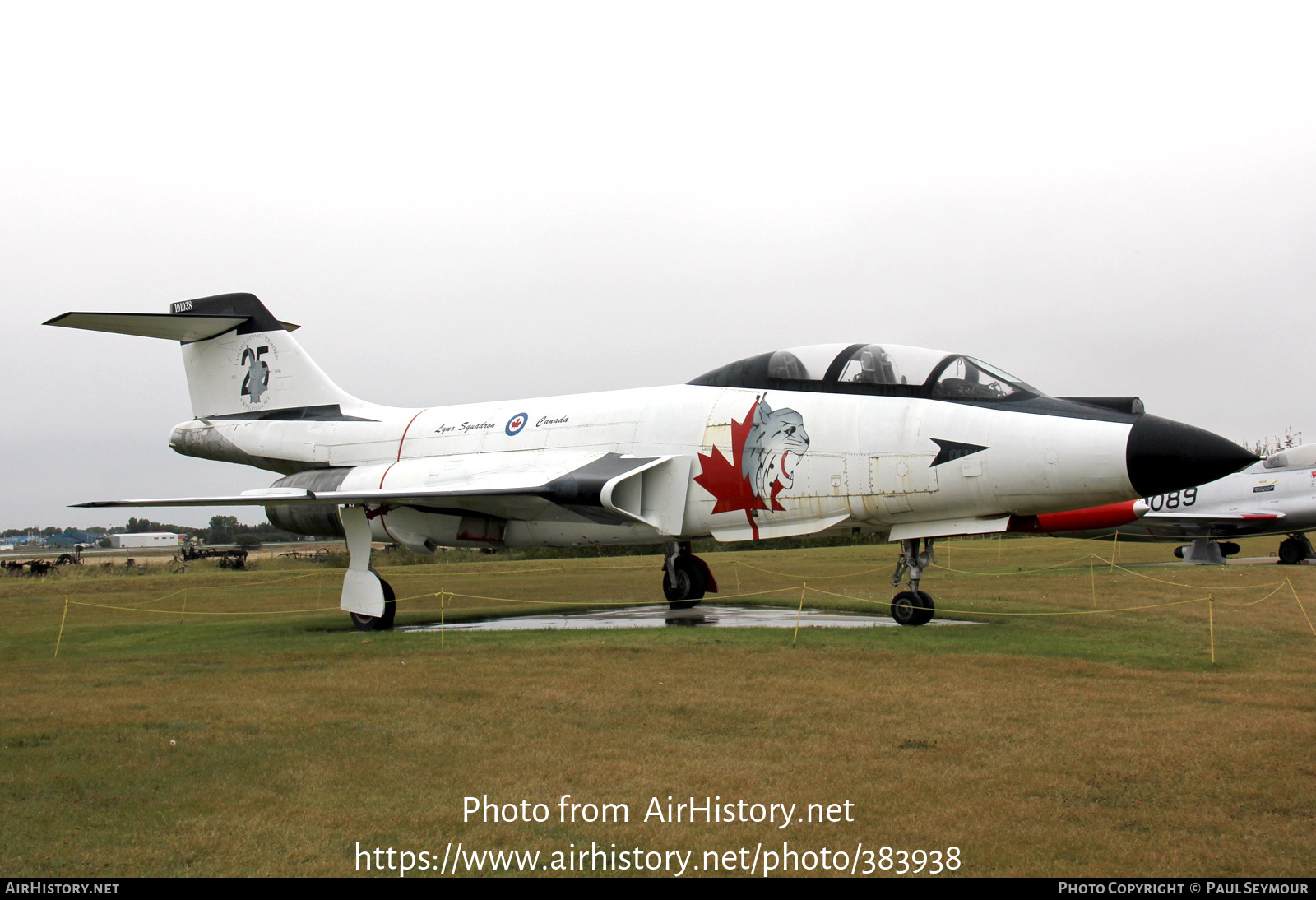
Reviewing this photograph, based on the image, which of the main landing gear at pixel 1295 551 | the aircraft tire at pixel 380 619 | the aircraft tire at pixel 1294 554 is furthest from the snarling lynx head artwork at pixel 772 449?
the aircraft tire at pixel 1294 554

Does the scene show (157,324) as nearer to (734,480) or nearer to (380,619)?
(380,619)

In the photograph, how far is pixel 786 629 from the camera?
10484 mm

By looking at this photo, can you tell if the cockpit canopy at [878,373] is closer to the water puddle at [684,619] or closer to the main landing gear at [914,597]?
the main landing gear at [914,597]

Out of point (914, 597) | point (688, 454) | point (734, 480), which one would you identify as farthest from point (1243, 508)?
point (688, 454)

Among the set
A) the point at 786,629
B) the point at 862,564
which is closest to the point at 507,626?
the point at 786,629

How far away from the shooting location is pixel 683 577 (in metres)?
14.4

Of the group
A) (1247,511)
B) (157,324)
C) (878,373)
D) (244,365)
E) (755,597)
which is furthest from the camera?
(1247,511)

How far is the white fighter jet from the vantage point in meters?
23.3

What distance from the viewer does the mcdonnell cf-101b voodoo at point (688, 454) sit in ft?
30.9

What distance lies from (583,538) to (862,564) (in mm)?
14499

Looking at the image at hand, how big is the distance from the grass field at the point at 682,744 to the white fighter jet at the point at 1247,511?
13.8 m

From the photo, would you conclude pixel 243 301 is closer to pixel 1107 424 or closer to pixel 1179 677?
pixel 1107 424

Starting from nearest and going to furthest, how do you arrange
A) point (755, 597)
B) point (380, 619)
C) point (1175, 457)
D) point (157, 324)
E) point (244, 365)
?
point (1175, 457) → point (380, 619) → point (157, 324) → point (755, 597) → point (244, 365)

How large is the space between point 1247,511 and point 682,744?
23.4 meters
